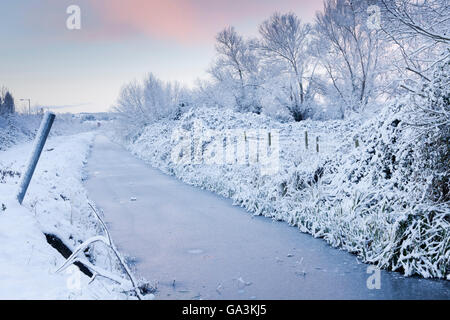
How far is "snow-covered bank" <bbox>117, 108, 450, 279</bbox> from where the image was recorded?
5.37m

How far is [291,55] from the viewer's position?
2939 centimetres

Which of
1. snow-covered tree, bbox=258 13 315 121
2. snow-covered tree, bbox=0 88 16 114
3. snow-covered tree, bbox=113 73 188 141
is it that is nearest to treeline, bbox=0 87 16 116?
snow-covered tree, bbox=0 88 16 114

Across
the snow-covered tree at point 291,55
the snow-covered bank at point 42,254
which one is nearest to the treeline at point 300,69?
the snow-covered tree at point 291,55

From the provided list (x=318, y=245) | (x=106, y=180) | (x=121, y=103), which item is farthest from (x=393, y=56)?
(x=121, y=103)

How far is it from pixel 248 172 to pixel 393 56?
6.43m

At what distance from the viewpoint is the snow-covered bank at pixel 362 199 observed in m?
5.37

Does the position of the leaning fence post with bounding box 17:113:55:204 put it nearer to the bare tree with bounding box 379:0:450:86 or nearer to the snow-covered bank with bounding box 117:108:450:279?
the snow-covered bank with bounding box 117:108:450:279

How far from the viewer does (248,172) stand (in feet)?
40.6

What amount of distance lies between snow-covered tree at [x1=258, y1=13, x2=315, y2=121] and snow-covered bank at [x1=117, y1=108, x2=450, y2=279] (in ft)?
60.0

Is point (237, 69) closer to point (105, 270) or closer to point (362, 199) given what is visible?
point (362, 199)

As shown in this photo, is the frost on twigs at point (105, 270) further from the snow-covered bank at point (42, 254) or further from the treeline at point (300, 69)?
the treeline at point (300, 69)

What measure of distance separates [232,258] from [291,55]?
26.2 metres

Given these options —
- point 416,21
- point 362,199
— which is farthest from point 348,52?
point 362,199
